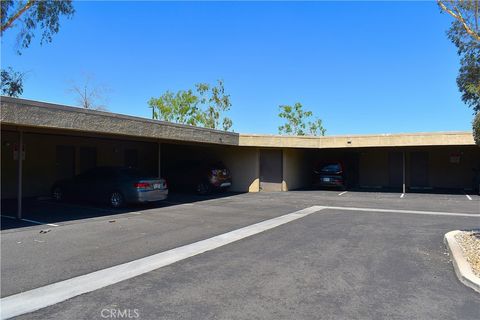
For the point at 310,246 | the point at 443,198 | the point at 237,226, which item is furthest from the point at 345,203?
the point at 310,246

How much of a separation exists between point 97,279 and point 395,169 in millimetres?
20714

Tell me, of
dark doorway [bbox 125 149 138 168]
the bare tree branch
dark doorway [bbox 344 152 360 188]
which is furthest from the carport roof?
the bare tree branch

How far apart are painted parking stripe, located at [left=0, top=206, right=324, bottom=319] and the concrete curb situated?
4006mm

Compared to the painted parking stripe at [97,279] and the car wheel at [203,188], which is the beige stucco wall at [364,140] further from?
the painted parking stripe at [97,279]

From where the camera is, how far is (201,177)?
58.1 ft

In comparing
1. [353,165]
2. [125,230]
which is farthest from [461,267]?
[353,165]

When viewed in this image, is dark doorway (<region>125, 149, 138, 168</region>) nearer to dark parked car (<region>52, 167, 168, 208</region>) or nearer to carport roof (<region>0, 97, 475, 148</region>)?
carport roof (<region>0, 97, 475, 148</region>)

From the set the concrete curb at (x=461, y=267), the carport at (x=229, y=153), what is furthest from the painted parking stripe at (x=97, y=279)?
the carport at (x=229, y=153)

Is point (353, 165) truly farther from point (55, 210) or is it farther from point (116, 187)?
point (55, 210)

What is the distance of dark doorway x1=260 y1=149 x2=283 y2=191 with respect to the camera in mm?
20156

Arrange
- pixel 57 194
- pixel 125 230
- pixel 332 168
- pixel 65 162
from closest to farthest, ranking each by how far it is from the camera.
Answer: pixel 125 230 < pixel 57 194 < pixel 65 162 < pixel 332 168

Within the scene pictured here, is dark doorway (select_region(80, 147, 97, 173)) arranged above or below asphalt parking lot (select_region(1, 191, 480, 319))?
above

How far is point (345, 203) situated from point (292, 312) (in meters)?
11.3

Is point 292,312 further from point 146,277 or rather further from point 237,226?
point 237,226
